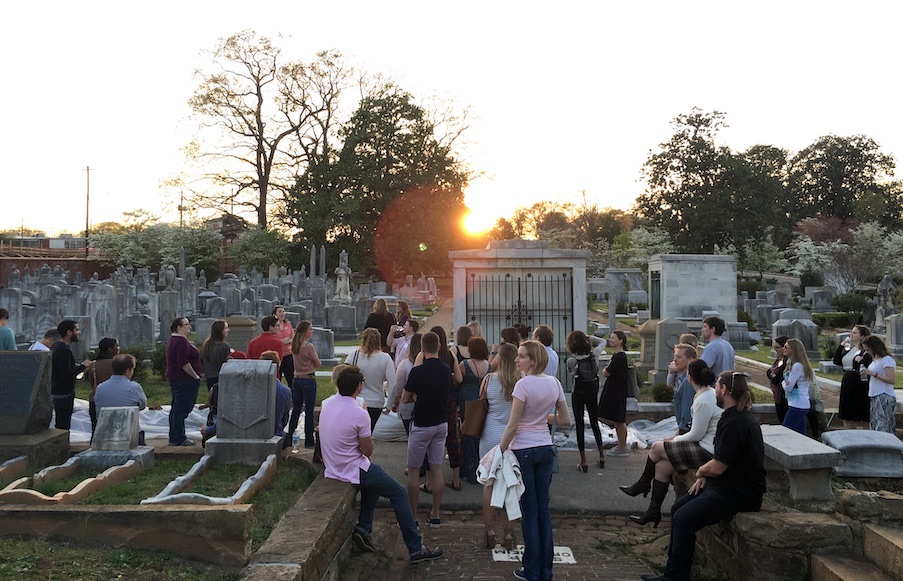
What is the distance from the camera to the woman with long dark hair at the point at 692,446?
19.4 ft

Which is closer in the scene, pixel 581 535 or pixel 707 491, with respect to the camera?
pixel 707 491

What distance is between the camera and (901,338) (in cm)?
1900

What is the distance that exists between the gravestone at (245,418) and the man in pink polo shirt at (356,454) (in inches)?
66.4

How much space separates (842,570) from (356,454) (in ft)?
11.6

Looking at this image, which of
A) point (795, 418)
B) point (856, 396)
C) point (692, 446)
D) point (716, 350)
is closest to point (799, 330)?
point (856, 396)

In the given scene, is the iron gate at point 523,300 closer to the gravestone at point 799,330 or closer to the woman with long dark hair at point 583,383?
the woman with long dark hair at point 583,383

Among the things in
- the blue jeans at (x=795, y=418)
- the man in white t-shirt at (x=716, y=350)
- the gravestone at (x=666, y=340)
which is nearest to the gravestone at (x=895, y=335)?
the gravestone at (x=666, y=340)

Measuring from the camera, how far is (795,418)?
26.3 feet

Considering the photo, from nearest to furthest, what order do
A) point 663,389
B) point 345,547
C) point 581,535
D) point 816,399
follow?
A: point 345,547 < point 581,535 < point 816,399 < point 663,389

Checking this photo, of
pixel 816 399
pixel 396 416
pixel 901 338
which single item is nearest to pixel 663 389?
pixel 816 399

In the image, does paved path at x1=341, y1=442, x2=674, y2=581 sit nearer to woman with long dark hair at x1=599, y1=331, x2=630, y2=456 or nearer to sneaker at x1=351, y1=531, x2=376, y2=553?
sneaker at x1=351, y1=531, x2=376, y2=553

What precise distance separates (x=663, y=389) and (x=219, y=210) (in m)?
39.7

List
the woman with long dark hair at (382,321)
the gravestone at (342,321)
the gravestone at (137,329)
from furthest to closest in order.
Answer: the gravestone at (342,321)
the gravestone at (137,329)
the woman with long dark hair at (382,321)

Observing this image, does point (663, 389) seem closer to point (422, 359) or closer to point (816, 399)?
point (816, 399)
